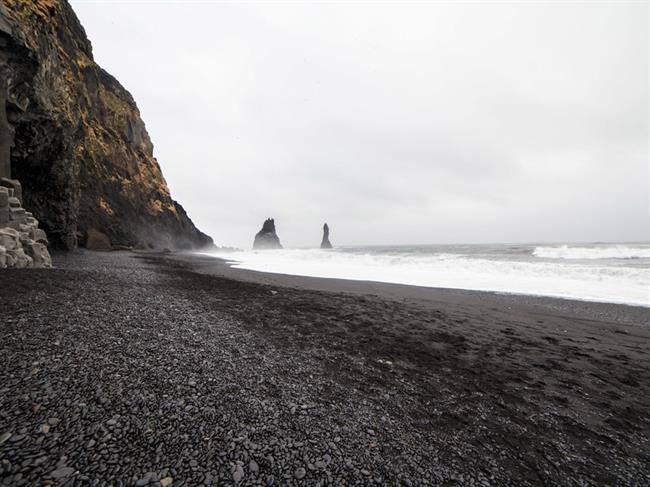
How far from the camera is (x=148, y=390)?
3490mm

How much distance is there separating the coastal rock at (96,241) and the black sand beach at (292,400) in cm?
2769

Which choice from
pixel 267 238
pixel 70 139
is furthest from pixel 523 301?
pixel 267 238

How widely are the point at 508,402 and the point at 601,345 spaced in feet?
16.7

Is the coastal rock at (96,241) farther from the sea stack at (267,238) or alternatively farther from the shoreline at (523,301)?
the sea stack at (267,238)

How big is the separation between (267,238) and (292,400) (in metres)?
119

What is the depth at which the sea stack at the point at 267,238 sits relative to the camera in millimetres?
119438

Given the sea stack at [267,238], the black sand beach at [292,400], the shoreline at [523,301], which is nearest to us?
the black sand beach at [292,400]

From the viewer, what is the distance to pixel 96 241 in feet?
97.6

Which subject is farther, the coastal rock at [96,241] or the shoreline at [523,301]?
the coastal rock at [96,241]

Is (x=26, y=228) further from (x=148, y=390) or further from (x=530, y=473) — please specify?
(x=530, y=473)

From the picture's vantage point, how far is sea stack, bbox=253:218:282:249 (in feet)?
392

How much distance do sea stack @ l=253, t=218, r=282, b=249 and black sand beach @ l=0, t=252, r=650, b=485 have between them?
113493mm

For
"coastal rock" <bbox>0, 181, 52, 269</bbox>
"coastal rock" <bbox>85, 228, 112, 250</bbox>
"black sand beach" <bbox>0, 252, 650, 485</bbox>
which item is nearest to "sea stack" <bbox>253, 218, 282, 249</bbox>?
"coastal rock" <bbox>85, 228, 112, 250</bbox>

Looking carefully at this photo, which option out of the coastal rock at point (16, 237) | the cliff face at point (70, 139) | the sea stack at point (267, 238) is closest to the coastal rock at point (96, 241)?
the cliff face at point (70, 139)
